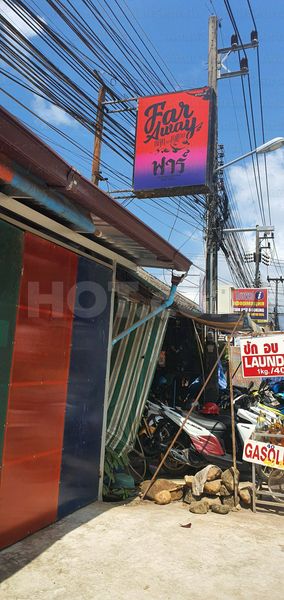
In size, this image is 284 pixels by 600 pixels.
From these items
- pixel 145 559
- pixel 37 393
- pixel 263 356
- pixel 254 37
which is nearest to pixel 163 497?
pixel 145 559

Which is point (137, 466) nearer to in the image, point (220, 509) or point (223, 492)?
point (223, 492)

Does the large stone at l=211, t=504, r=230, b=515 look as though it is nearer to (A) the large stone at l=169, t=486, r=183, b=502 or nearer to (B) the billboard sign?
(A) the large stone at l=169, t=486, r=183, b=502

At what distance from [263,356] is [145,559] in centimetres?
274

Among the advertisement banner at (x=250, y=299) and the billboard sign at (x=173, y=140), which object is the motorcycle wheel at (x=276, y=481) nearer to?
the billboard sign at (x=173, y=140)

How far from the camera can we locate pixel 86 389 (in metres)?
4.51

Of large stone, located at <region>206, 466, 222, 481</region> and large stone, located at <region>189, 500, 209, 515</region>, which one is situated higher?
large stone, located at <region>206, 466, 222, 481</region>

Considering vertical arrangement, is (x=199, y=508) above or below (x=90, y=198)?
below

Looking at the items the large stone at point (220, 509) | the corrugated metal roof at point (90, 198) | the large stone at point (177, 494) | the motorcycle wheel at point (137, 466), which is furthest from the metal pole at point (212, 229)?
the large stone at point (220, 509)

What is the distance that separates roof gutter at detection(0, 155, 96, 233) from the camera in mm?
2545

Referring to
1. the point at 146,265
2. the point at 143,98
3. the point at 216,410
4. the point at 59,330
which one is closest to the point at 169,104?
the point at 143,98

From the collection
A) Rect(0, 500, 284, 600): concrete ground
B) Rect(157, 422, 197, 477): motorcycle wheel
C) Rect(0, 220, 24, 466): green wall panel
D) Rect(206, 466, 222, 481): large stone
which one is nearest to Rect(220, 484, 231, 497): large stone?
Rect(206, 466, 222, 481): large stone

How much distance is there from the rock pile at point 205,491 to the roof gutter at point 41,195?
301 cm

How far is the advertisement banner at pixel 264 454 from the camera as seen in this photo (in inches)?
191

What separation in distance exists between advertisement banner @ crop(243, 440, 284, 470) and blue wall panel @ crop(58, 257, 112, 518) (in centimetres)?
164
